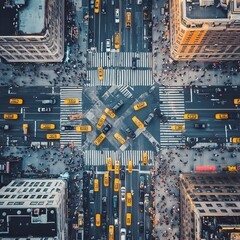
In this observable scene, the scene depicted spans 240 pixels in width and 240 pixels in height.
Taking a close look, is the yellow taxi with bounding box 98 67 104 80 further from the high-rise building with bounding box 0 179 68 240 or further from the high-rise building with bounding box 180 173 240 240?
the high-rise building with bounding box 0 179 68 240

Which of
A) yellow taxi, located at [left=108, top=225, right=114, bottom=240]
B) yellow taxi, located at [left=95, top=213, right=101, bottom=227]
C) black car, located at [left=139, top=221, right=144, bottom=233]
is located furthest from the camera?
yellow taxi, located at [left=95, top=213, right=101, bottom=227]

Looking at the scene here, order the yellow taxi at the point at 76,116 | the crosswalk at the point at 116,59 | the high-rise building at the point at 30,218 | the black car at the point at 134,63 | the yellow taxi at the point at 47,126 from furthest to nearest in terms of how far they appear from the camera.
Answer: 1. the crosswalk at the point at 116,59
2. the black car at the point at 134,63
3. the yellow taxi at the point at 76,116
4. the yellow taxi at the point at 47,126
5. the high-rise building at the point at 30,218

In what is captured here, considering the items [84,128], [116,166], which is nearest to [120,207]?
[116,166]

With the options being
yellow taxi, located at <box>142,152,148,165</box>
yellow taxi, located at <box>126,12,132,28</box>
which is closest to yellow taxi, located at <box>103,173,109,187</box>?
yellow taxi, located at <box>142,152,148,165</box>

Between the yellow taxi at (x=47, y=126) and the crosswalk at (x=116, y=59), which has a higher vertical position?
the crosswalk at (x=116, y=59)

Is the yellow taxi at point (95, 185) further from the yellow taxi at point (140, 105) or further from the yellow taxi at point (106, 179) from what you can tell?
the yellow taxi at point (140, 105)

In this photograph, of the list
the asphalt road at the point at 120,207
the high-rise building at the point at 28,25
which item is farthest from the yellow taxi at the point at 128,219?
the high-rise building at the point at 28,25

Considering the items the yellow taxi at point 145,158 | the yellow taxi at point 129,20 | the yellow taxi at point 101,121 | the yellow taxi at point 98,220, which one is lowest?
the yellow taxi at point 98,220

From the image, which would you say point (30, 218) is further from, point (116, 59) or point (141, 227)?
point (116, 59)
